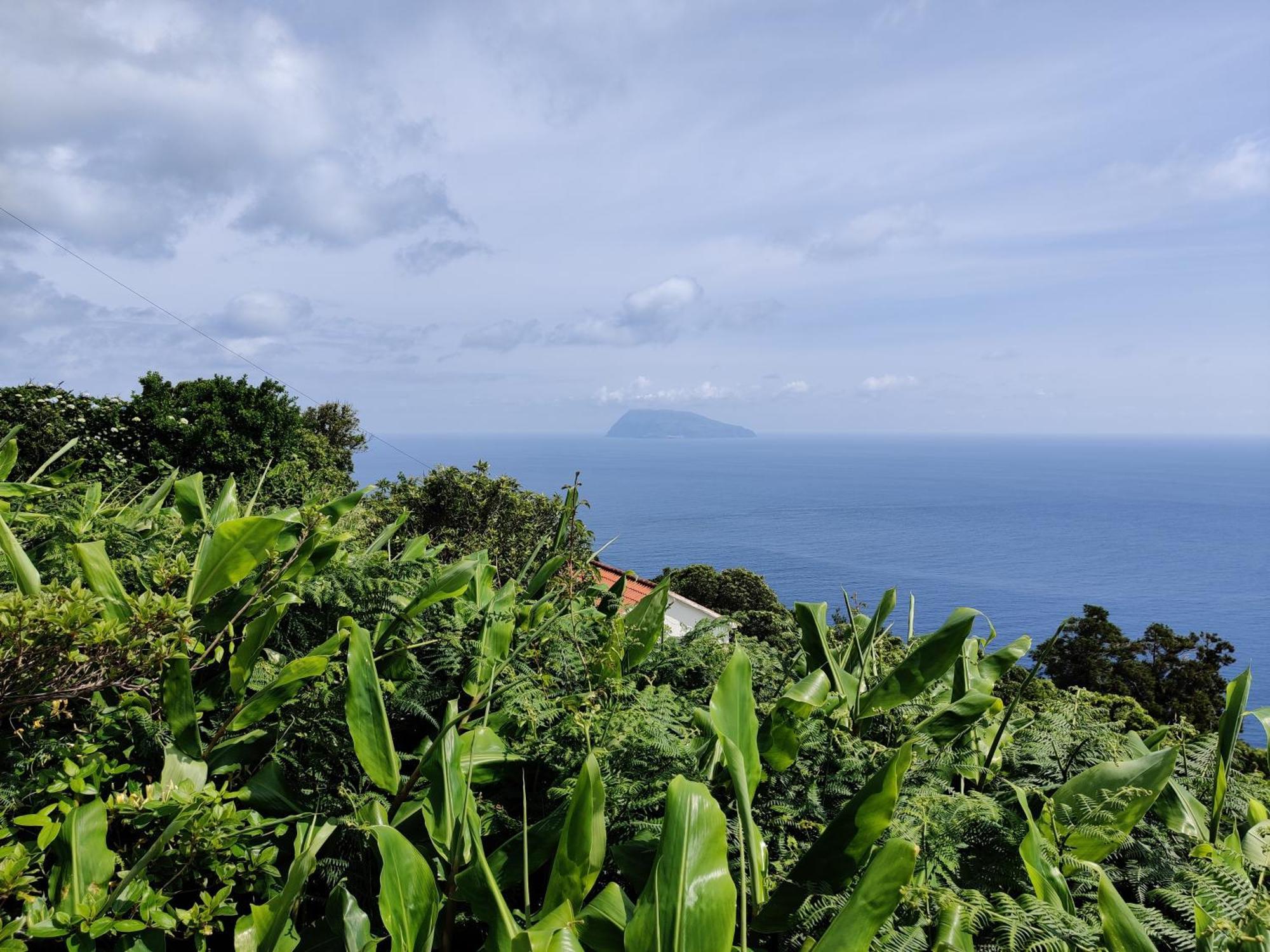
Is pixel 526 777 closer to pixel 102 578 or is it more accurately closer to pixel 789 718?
pixel 789 718

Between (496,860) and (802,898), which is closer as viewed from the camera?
(802,898)

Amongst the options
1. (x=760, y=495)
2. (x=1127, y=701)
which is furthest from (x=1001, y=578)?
(x=1127, y=701)

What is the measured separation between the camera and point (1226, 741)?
1.21m

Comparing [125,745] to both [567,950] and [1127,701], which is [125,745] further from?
[1127,701]

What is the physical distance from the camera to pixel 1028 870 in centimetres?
98

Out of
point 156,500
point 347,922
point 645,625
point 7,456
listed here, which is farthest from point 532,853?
point 7,456

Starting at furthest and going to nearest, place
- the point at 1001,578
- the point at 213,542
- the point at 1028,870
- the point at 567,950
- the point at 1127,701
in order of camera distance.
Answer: the point at 1001,578 → the point at 1127,701 → the point at 213,542 → the point at 1028,870 → the point at 567,950

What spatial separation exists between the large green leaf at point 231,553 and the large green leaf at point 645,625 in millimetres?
771

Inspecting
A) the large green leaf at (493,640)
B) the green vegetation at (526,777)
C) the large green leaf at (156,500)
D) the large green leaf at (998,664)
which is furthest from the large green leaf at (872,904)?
the large green leaf at (156,500)

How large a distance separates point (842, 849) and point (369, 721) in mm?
803

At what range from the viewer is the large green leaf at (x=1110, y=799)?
3.53 feet

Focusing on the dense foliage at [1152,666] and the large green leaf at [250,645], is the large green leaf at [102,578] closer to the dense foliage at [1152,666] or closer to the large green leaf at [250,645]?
the large green leaf at [250,645]

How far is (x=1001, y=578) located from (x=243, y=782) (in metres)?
53.2

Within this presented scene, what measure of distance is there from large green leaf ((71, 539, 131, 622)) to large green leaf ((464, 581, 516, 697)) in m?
0.66
